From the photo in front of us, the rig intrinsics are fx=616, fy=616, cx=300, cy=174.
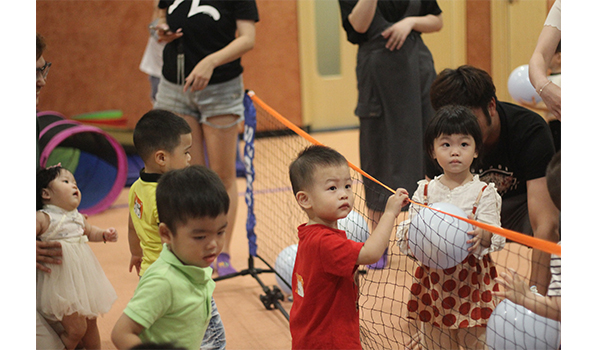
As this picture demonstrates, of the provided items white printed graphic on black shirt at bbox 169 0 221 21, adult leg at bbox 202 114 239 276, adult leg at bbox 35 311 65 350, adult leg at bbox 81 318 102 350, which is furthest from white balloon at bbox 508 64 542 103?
adult leg at bbox 35 311 65 350

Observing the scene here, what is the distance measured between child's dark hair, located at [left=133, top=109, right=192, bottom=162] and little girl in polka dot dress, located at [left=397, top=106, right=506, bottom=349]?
0.85 m

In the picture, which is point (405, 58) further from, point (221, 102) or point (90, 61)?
point (90, 61)

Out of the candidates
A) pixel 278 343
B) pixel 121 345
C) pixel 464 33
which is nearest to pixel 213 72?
pixel 278 343

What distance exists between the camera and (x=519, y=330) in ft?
5.91

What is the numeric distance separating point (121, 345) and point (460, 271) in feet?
3.74

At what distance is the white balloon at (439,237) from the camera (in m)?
1.94

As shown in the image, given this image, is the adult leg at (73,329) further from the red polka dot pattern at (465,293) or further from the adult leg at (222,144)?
the red polka dot pattern at (465,293)

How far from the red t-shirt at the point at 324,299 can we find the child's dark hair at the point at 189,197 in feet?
0.97

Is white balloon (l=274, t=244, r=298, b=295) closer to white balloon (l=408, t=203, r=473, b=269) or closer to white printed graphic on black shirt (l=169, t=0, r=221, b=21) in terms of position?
white balloon (l=408, t=203, r=473, b=269)

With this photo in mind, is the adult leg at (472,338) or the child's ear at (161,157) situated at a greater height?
the child's ear at (161,157)

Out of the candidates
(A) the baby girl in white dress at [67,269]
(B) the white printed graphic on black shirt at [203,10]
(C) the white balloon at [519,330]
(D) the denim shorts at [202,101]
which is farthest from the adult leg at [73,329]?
(B) the white printed graphic on black shirt at [203,10]

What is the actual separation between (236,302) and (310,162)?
4.47ft

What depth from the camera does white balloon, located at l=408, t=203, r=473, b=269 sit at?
6.35 feet

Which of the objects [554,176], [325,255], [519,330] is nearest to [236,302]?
[325,255]
